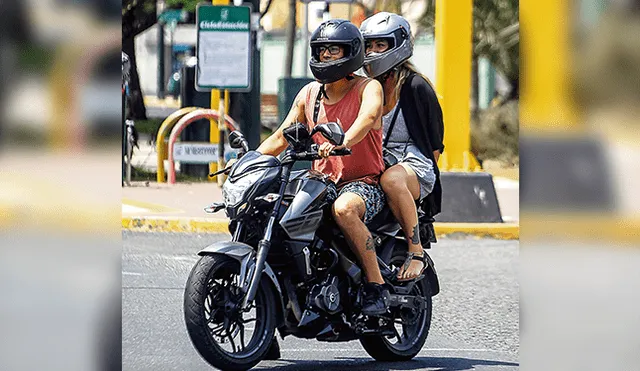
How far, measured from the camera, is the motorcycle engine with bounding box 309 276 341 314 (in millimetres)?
5637

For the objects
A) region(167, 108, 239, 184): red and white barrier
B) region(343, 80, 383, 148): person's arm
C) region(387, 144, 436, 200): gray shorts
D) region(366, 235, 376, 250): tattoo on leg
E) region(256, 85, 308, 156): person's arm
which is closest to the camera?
region(343, 80, 383, 148): person's arm

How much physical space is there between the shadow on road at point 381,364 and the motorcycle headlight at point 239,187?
0.95m

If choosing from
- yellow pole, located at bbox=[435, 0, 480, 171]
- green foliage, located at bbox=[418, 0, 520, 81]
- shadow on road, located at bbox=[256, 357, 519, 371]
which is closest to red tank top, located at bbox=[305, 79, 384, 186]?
shadow on road, located at bbox=[256, 357, 519, 371]

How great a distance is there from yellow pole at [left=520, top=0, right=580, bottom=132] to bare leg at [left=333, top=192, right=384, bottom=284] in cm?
385

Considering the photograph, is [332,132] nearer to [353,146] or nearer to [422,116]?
[353,146]

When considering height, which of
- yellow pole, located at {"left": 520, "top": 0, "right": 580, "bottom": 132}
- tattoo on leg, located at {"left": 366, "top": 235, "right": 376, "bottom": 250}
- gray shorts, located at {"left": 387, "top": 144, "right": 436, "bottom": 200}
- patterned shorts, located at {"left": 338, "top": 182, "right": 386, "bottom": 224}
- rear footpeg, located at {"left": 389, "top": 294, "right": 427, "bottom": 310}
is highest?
yellow pole, located at {"left": 520, "top": 0, "right": 580, "bottom": 132}

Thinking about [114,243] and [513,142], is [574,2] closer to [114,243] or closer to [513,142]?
[114,243]

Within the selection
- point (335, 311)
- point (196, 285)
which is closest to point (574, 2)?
point (196, 285)

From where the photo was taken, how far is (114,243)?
73.8 inches

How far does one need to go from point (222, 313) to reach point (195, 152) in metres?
10.9

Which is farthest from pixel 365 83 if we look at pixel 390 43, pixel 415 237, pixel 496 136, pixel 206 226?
pixel 496 136

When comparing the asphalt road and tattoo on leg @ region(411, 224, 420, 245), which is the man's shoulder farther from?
the asphalt road

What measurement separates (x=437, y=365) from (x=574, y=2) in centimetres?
461

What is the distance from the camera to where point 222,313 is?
5.36m
